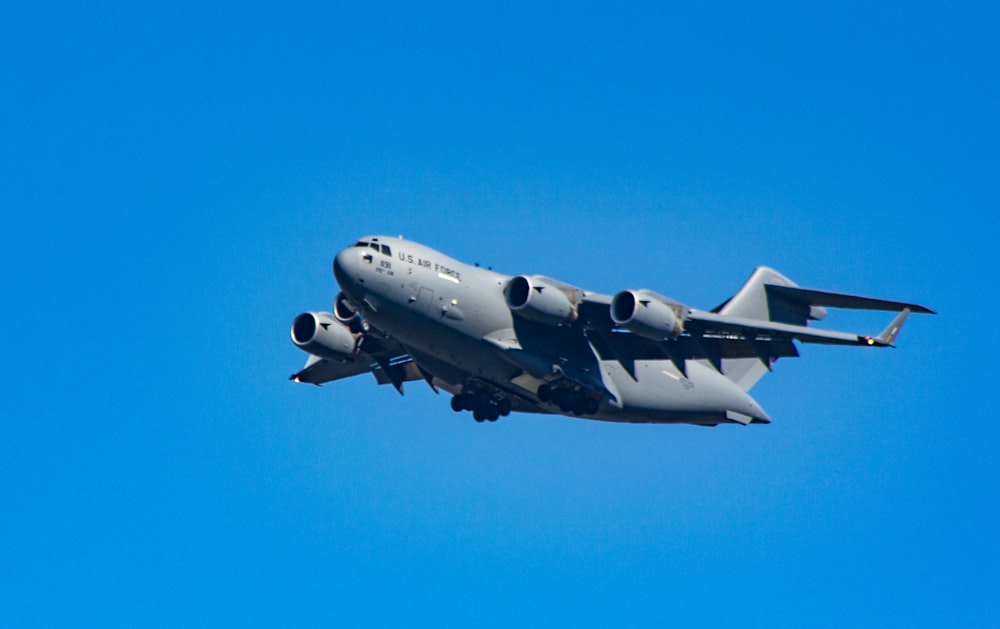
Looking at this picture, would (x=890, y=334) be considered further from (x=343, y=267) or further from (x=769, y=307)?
(x=343, y=267)

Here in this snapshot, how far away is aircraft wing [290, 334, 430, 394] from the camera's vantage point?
100 ft

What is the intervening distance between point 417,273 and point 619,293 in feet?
12.8

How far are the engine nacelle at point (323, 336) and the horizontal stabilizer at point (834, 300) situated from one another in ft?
32.3

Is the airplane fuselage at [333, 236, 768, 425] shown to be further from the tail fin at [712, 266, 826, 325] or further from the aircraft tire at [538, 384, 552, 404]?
the tail fin at [712, 266, 826, 325]

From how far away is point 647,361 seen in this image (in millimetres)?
29578

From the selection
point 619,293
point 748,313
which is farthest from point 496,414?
point 748,313

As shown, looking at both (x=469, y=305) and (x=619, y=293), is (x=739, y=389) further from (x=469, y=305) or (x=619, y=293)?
(x=469, y=305)

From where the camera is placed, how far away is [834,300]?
2933cm

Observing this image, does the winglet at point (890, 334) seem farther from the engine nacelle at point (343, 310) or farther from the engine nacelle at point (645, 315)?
the engine nacelle at point (343, 310)

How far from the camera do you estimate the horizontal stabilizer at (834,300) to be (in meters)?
27.5

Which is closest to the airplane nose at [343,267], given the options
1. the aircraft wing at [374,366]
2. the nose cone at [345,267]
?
the nose cone at [345,267]

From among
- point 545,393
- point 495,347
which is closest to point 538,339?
point 495,347

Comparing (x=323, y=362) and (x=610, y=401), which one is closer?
(x=610, y=401)

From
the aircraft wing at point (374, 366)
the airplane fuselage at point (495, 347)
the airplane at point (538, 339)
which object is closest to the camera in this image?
the airplane fuselage at point (495, 347)
